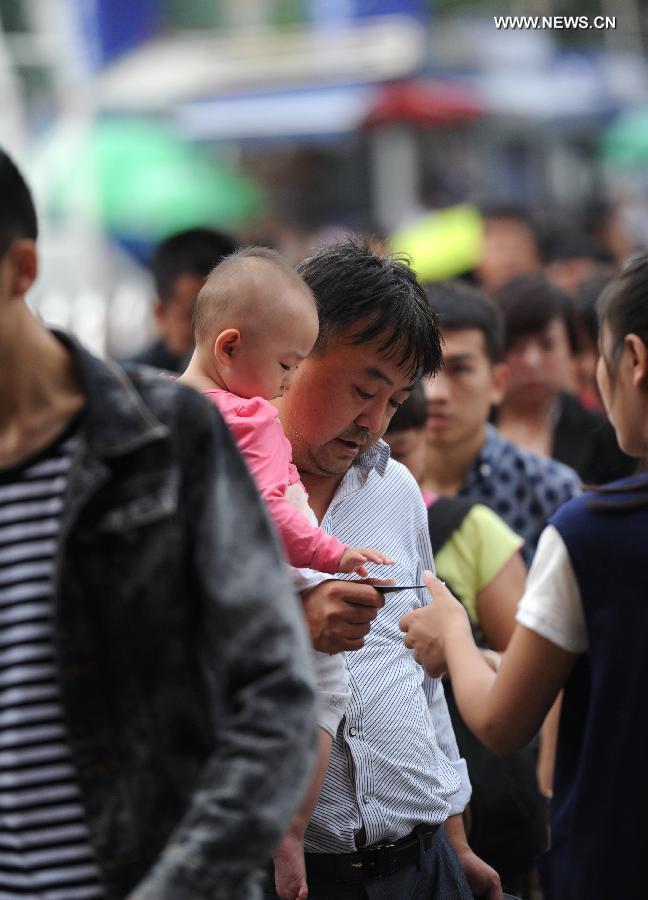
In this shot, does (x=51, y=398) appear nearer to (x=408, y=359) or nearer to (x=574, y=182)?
(x=408, y=359)

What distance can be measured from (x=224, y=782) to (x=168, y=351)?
5.73 meters

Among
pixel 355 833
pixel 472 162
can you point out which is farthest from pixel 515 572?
pixel 472 162

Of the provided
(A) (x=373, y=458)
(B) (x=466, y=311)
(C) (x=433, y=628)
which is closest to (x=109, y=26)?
(B) (x=466, y=311)

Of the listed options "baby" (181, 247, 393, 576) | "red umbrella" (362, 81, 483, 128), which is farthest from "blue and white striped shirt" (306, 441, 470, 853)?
"red umbrella" (362, 81, 483, 128)

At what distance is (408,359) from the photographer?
2807mm

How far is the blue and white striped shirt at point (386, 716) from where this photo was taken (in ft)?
8.84

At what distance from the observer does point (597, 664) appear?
234 centimetres

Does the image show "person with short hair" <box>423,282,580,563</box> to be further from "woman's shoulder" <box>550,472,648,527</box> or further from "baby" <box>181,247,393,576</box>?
"woman's shoulder" <box>550,472,648,527</box>

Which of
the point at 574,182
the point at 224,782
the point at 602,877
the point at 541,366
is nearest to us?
the point at 224,782

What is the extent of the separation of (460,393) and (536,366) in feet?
3.59

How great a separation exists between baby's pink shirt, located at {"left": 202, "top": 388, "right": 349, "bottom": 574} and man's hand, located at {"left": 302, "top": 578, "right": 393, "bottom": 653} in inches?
1.9

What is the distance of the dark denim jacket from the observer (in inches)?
71.1

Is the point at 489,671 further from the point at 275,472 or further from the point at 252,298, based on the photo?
the point at 252,298

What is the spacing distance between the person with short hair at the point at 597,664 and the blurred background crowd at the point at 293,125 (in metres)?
8.54
